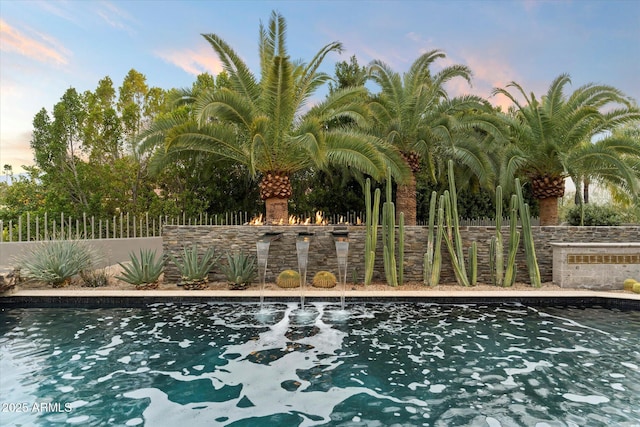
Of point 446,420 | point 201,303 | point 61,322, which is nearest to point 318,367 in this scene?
point 446,420

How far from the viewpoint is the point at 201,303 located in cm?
880

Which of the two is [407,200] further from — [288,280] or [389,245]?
[288,280]

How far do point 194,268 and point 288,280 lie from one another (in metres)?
2.25

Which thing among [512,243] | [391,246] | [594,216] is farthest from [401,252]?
[594,216]

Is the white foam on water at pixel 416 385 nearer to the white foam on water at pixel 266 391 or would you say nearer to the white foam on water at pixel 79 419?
the white foam on water at pixel 266 391

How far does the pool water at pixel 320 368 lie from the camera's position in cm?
415

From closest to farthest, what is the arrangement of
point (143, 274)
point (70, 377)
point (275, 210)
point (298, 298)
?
point (70, 377), point (298, 298), point (143, 274), point (275, 210)

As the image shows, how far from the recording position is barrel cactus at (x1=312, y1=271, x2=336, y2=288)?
985 centimetres

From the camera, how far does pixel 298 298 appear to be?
875 cm

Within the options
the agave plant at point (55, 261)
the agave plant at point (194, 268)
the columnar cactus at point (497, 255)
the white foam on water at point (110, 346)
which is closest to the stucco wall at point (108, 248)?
the agave plant at point (55, 261)

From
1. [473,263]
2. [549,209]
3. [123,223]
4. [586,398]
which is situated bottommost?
[586,398]

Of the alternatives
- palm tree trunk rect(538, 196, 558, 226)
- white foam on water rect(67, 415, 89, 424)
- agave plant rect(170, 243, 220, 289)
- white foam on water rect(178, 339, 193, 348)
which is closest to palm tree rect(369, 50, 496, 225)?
palm tree trunk rect(538, 196, 558, 226)

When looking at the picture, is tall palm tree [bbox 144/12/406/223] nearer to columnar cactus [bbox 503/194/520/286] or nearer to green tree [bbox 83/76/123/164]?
columnar cactus [bbox 503/194/520/286]

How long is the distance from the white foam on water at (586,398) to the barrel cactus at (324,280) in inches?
231
